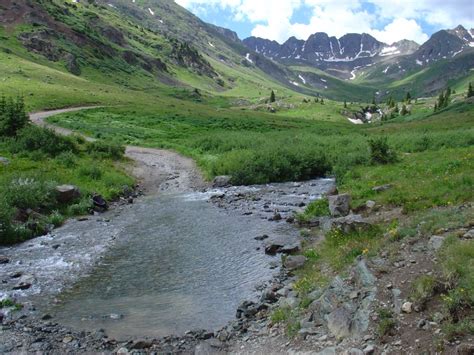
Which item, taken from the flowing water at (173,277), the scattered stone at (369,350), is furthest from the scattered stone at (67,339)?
the scattered stone at (369,350)

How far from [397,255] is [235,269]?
7.39 meters

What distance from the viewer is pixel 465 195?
780 inches

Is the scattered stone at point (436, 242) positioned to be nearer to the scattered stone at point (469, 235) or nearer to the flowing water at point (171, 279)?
the scattered stone at point (469, 235)

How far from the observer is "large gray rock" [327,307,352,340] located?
11.8m

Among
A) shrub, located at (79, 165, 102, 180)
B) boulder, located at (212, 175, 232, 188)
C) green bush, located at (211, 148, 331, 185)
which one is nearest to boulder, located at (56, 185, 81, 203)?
shrub, located at (79, 165, 102, 180)

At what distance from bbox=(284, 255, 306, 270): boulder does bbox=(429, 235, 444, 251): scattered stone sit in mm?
5886

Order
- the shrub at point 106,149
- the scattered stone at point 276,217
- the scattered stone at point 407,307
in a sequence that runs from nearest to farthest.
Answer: the scattered stone at point 407,307
the scattered stone at point 276,217
the shrub at point 106,149

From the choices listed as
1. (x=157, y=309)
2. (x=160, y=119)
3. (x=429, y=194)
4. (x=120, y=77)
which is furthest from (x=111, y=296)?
(x=120, y=77)

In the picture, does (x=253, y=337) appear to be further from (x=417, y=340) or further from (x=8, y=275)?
(x=8, y=275)

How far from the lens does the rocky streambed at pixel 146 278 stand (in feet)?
46.6

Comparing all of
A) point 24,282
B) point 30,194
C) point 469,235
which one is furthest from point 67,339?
point 30,194

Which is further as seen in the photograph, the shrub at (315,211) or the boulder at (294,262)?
the shrub at (315,211)

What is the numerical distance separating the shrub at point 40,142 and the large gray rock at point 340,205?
26459 millimetres

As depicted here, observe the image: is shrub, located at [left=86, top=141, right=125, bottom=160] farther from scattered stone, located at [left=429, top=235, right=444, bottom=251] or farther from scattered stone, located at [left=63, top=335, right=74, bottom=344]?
scattered stone, located at [left=429, top=235, right=444, bottom=251]
